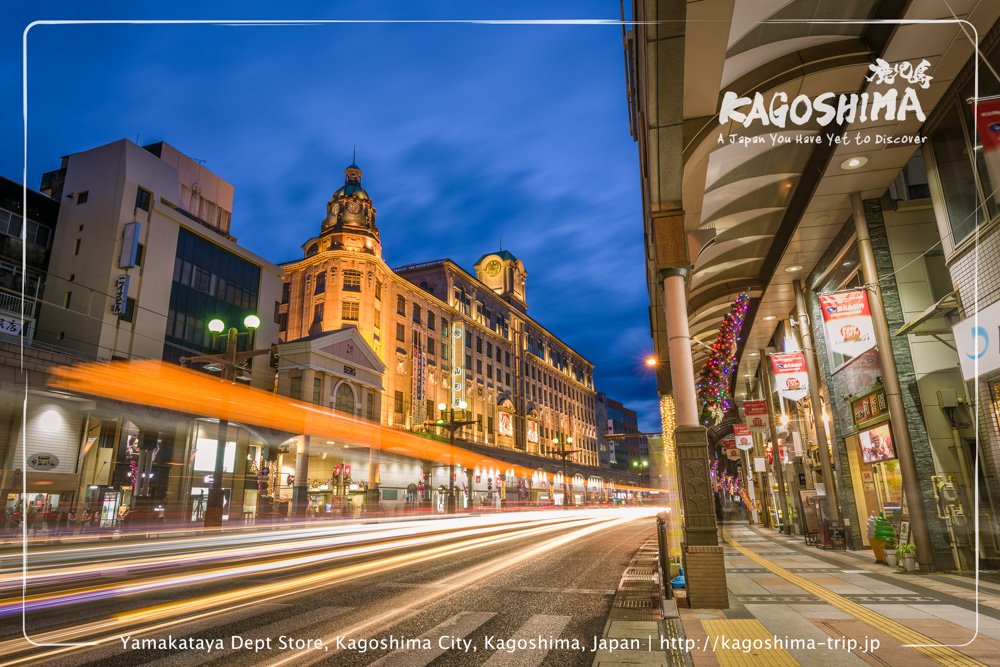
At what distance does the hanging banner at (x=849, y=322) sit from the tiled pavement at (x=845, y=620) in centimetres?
486

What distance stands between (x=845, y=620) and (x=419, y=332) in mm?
49908

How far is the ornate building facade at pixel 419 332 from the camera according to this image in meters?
47.7

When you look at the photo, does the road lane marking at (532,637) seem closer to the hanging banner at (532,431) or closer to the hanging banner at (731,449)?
the hanging banner at (731,449)

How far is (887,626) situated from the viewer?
6.58 metres

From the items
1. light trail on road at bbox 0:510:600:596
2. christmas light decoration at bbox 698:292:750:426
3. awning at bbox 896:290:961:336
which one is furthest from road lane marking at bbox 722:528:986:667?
light trail on road at bbox 0:510:600:596

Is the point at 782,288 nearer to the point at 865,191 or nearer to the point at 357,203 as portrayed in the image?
the point at 865,191

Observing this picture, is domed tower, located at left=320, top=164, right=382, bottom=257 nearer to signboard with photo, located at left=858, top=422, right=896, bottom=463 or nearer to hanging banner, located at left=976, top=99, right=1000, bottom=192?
signboard with photo, located at left=858, top=422, right=896, bottom=463

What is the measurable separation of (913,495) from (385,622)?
11269 millimetres

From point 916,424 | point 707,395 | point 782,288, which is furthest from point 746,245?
point 916,424

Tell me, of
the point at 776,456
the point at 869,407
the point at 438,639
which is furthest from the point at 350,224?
the point at 438,639

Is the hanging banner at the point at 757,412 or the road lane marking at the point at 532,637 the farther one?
the hanging banner at the point at 757,412

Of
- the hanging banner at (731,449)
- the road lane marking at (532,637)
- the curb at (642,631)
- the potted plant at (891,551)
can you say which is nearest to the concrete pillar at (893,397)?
the potted plant at (891,551)

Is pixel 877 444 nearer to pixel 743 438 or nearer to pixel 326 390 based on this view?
pixel 743 438

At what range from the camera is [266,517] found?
22.1 m
